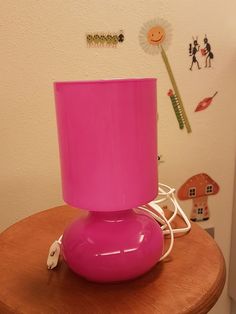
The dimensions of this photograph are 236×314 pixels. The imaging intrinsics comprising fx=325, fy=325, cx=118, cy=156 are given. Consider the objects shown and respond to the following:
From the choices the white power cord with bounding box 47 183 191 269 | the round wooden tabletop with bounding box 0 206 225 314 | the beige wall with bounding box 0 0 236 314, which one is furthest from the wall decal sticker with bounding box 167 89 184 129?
the round wooden tabletop with bounding box 0 206 225 314

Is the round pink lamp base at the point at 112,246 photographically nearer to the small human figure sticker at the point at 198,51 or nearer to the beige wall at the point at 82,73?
the beige wall at the point at 82,73

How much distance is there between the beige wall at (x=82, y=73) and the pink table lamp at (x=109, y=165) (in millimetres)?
340

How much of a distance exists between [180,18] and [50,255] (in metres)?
0.62

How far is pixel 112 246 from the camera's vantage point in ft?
1.38

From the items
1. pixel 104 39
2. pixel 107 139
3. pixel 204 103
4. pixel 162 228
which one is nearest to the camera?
pixel 107 139

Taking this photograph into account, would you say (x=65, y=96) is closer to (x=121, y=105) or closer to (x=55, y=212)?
(x=121, y=105)

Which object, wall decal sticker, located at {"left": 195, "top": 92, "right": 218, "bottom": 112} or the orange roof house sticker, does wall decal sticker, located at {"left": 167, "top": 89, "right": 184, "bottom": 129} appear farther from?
the orange roof house sticker

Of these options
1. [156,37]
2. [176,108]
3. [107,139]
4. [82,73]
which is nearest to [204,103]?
[176,108]

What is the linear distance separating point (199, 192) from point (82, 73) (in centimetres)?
46

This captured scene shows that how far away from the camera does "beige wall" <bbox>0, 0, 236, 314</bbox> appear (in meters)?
0.69

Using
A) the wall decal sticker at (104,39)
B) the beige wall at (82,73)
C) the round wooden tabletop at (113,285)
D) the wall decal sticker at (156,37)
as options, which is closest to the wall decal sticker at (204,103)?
the beige wall at (82,73)

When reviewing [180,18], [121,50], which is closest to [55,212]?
[121,50]

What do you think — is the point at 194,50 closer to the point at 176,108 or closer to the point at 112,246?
the point at 176,108

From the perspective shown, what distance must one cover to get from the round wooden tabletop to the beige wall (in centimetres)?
26
